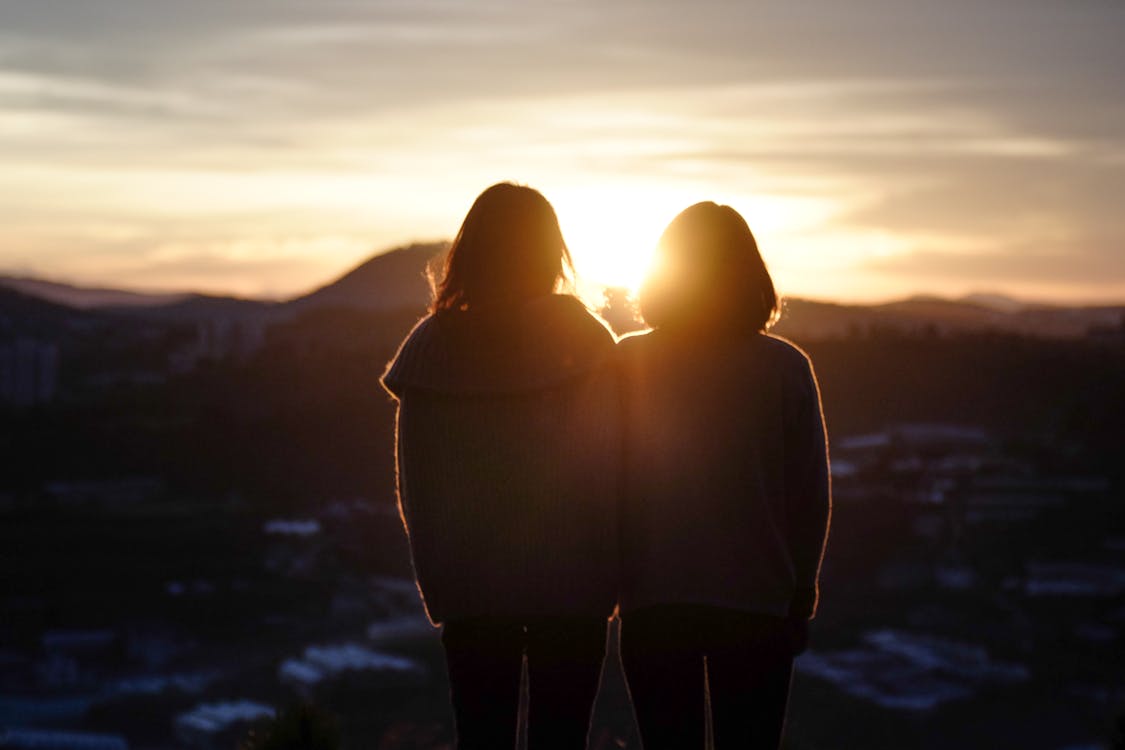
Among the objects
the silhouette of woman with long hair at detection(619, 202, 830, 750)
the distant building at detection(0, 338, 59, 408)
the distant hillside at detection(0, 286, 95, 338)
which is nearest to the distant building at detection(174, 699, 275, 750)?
the silhouette of woman with long hair at detection(619, 202, 830, 750)

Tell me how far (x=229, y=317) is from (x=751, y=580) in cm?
5596

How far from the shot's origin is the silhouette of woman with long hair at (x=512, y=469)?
253 centimetres

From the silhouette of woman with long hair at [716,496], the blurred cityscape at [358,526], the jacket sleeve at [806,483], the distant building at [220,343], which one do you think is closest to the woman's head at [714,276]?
the silhouette of woman with long hair at [716,496]

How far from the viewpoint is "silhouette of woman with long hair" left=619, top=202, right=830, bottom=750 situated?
2621 millimetres

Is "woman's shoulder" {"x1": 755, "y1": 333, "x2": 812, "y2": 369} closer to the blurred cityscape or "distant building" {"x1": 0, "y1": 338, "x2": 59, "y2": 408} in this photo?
the blurred cityscape

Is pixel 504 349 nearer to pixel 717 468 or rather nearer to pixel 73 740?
pixel 717 468

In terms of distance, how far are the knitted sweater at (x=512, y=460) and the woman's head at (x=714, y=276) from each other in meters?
0.18

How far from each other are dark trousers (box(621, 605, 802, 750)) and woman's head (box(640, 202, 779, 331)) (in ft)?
1.87

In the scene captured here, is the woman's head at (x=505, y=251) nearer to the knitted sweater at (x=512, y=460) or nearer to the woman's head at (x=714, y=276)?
the knitted sweater at (x=512, y=460)

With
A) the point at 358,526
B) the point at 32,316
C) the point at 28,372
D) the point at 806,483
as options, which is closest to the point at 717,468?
the point at 806,483

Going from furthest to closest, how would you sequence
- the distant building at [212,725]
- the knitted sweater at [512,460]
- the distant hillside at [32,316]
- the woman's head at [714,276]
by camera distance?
the distant hillside at [32,316], the distant building at [212,725], the woman's head at [714,276], the knitted sweater at [512,460]

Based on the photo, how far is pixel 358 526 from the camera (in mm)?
39281

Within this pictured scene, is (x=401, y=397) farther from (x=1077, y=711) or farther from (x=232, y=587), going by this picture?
(x=232, y=587)

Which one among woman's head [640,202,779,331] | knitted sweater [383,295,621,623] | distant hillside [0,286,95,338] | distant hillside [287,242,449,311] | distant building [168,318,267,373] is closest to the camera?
knitted sweater [383,295,621,623]
